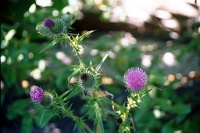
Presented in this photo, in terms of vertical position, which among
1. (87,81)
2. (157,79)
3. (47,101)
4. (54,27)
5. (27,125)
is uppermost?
(54,27)

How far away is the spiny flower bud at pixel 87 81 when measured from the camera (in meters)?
1.79

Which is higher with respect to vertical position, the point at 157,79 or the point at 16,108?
the point at 157,79

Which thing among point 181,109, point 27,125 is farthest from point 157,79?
point 27,125

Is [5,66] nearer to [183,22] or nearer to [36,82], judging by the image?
[36,82]

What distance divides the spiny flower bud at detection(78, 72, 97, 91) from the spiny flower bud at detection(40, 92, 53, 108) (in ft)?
0.46

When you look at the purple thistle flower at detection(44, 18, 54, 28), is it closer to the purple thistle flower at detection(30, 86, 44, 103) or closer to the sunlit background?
the purple thistle flower at detection(30, 86, 44, 103)

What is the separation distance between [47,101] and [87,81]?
0.20 metres

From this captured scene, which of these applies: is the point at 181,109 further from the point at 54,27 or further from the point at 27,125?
the point at 54,27

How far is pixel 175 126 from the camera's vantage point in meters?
2.75

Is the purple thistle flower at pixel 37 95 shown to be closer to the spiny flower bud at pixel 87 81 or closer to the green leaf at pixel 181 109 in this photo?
the spiny flower bud at pixel 87 81

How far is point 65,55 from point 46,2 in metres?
0.86

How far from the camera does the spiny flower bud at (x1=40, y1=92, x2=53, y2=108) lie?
6.06 feet

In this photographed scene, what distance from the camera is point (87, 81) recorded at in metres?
1.80

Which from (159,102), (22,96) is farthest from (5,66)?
(159,102)
